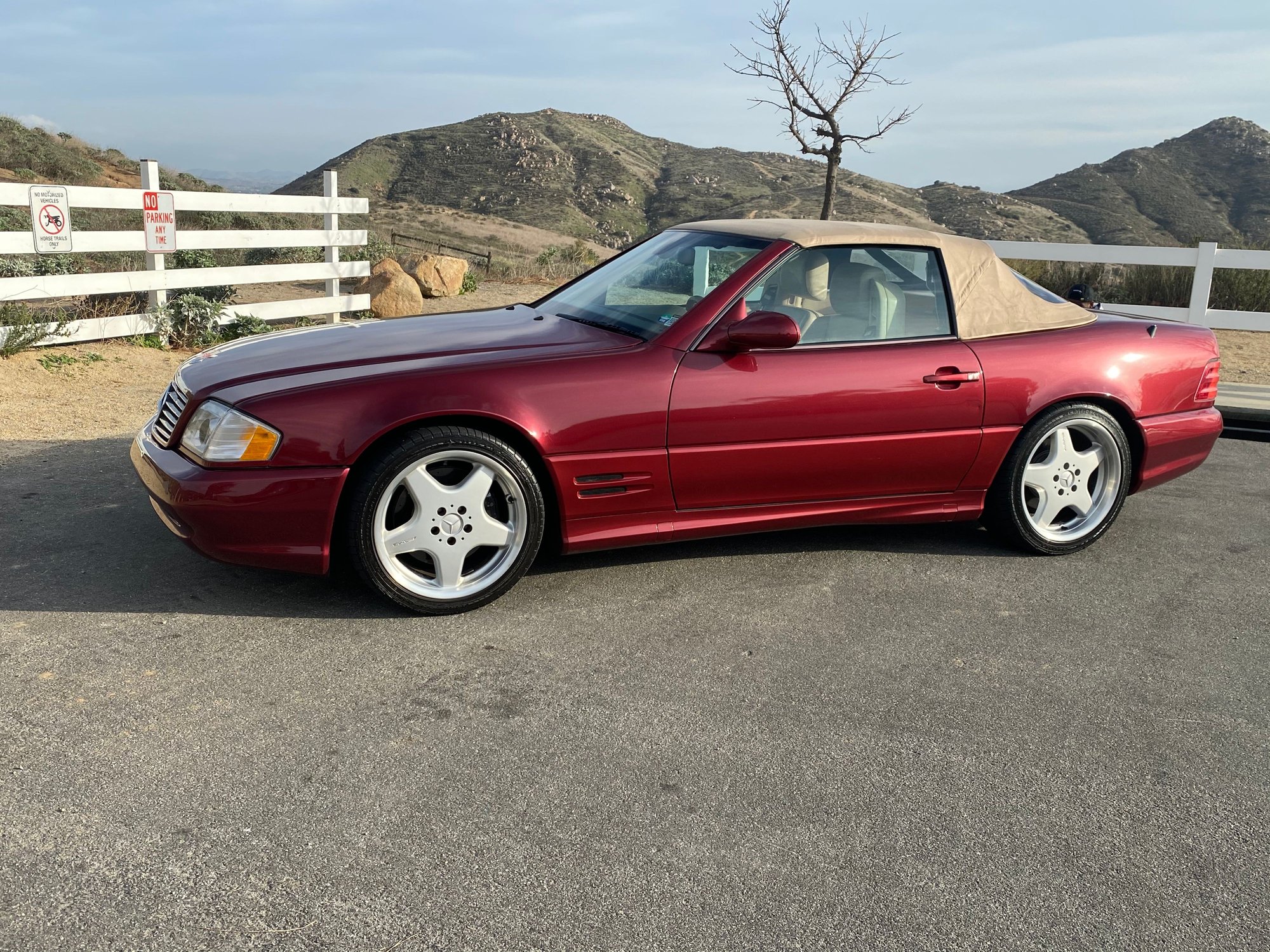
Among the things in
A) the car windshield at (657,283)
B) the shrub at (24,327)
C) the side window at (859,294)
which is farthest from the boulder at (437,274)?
the side window at (859,294)

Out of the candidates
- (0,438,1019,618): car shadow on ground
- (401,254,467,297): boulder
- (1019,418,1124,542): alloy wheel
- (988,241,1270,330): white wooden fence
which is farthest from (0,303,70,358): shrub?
(988,241,1270,330): white wooden fence

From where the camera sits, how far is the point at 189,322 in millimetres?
10555

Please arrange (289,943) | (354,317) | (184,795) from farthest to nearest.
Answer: (354,317) < (184,795) < (289,943)

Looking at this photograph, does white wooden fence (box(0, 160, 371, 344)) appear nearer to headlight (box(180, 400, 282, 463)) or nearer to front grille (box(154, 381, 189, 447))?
front grille (box(154, 381, 189, 447))

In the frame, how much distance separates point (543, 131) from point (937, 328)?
363ft

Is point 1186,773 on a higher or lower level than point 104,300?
lower

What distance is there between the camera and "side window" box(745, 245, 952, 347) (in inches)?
184

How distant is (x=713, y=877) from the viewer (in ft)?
8.45

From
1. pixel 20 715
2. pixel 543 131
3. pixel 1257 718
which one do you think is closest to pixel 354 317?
pixel 20 715

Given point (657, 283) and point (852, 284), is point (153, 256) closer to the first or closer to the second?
point (657, 283)

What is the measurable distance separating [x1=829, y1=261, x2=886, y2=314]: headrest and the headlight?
94.8 inches

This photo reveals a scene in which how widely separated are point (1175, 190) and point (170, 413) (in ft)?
325

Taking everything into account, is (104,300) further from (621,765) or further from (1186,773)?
(1186,773)

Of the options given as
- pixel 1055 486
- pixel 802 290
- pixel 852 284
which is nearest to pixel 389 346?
pixel 802 290
